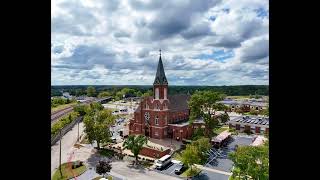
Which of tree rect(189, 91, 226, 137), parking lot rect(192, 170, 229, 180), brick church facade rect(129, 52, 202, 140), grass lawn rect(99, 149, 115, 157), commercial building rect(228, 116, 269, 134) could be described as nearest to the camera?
parking lot rect(192, 170, 229, 180)

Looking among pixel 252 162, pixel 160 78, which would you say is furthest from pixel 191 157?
pixel 160 78

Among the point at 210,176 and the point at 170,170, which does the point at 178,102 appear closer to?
the point at 170,170

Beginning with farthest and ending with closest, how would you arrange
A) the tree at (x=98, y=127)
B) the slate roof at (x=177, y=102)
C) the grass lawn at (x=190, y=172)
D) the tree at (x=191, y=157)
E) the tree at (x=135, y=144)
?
the slate roof at (x=177, y=102) < the tree at (x=98, y=127) < the tree at (x=135, y=144) < the grass lawn at (x=190, y=172) < the tree at (x=191, y=157)

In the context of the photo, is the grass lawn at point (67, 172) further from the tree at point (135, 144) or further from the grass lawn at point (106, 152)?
the tree at point (135, 144)

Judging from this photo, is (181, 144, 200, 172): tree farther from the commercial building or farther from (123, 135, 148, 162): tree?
the commercial building

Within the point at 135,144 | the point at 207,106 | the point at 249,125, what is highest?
the point at 207,106

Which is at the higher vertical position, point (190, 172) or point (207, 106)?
point (207, 106)

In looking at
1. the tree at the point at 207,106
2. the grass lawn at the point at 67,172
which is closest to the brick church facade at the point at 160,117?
the tree at the point at 207,106

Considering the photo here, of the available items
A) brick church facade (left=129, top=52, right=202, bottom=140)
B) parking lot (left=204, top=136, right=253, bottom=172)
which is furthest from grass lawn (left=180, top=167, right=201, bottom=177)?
brick church facade (left=129, top=52, right=202, bottom=140)
